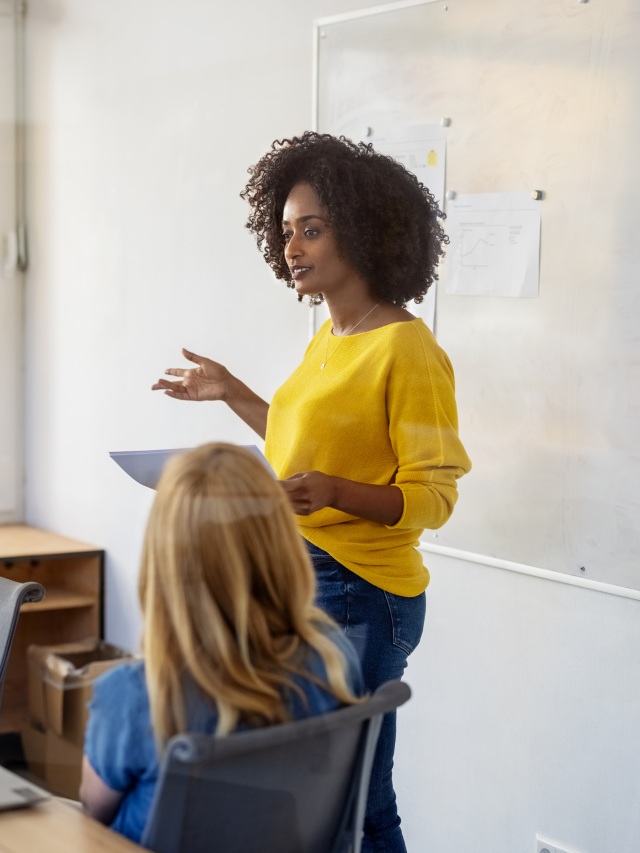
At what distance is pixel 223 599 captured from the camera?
106 centimetres

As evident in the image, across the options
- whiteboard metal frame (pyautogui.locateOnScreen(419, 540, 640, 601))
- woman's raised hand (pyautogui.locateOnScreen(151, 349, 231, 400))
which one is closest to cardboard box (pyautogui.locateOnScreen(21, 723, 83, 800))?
woman's raised hand (pyautogui.locateOnScreen(151, 349, 231, 400))

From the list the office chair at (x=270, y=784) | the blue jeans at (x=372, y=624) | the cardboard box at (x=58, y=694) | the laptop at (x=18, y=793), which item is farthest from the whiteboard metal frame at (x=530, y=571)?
the laptop at (x=18, y=793)

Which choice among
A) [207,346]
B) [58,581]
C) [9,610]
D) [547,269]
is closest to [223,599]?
[9,610]

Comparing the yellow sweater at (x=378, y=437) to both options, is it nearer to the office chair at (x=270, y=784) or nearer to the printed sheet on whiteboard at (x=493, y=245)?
the printed sheet on whiteboard at (x=493, y=245)

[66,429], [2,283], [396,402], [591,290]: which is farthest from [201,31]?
[396,402]

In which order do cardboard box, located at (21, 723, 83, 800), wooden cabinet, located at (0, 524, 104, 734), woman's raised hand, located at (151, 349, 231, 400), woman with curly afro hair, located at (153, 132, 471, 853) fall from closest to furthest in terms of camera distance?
cardboard box, located at (21, 723, 83, 800) → woman with curly afro hair, located at (153, 132, 471, 853) → woman's raised hand, located at (151, 349, 231, 400) → wooden cabinet, located at (0, 524, 104, 734)

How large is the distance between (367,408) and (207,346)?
0.98 m

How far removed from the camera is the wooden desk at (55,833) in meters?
0.98

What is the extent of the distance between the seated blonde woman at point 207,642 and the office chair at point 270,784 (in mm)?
54

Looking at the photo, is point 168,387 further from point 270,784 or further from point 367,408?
point 270,784

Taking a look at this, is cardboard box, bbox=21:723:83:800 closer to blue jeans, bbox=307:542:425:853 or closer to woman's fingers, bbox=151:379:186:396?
blue jeans, bbox=307:542:425:853

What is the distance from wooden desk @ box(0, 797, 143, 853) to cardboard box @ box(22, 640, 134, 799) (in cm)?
79

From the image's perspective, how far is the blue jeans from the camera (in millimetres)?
1550

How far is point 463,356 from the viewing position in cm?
202
